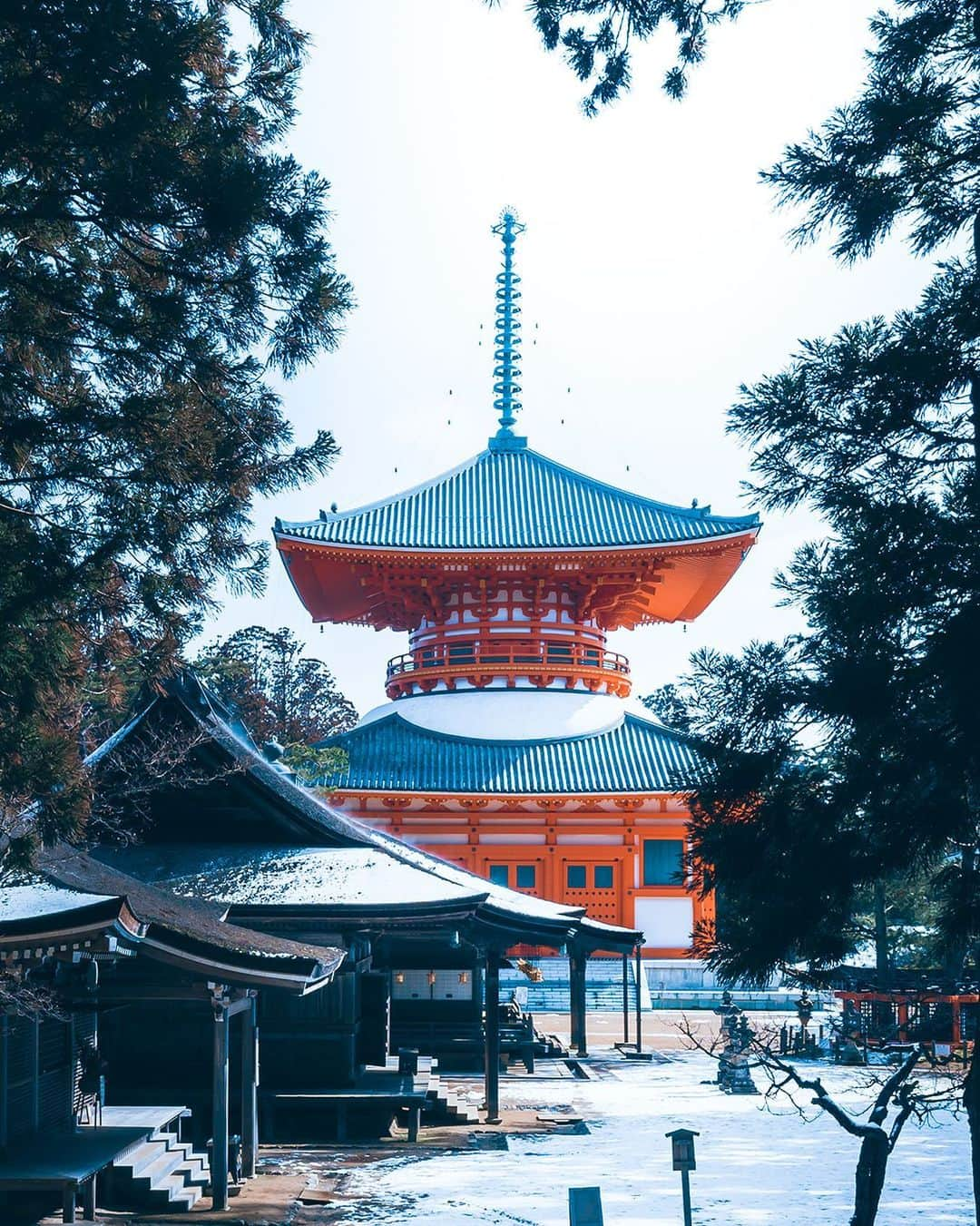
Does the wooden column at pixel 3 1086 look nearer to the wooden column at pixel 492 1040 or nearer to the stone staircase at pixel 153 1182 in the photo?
the stone staircase at pixel 153 1182

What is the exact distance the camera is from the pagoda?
39.1 m

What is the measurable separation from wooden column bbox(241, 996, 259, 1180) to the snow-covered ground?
1.03 metres

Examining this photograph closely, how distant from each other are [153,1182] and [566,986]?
2411cm

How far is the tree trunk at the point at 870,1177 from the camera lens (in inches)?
380

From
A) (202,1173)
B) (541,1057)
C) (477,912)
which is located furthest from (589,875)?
(202,1173)

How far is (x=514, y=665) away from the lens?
41.7m

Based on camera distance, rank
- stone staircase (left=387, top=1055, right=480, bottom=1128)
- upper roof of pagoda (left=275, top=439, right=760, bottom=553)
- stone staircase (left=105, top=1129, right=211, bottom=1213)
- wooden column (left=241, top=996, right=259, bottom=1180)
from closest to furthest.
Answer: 1. stone staircase (left=105, top=1129, right=211, bottom=1213)
2. wooden column (left=241, top=996, right=259, bottom=1180)
3. stone staircase (left=387, top=1055, right=480, bottom=1128)
4. upper roof of pagoda (left=275, top=439, right=760, bottom=553)

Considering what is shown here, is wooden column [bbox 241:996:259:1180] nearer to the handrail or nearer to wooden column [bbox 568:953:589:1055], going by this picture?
wooden column [bbox 568:953:589:1055]

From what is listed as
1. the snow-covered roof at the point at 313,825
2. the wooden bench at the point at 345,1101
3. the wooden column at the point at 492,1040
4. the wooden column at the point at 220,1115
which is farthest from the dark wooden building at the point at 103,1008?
the wooden column at the point at 492,1040

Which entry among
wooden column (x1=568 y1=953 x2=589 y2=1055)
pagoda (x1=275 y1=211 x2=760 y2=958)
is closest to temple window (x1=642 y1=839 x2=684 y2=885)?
pagoda (x1=275 y1=211 x2=760 y2=958)

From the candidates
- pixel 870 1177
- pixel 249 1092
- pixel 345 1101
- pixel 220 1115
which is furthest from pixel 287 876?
pixel 870 1177

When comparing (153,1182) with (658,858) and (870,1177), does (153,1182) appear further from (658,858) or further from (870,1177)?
(658,858)

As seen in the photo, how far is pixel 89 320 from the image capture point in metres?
9.89

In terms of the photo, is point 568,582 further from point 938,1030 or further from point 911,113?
point 911,113
